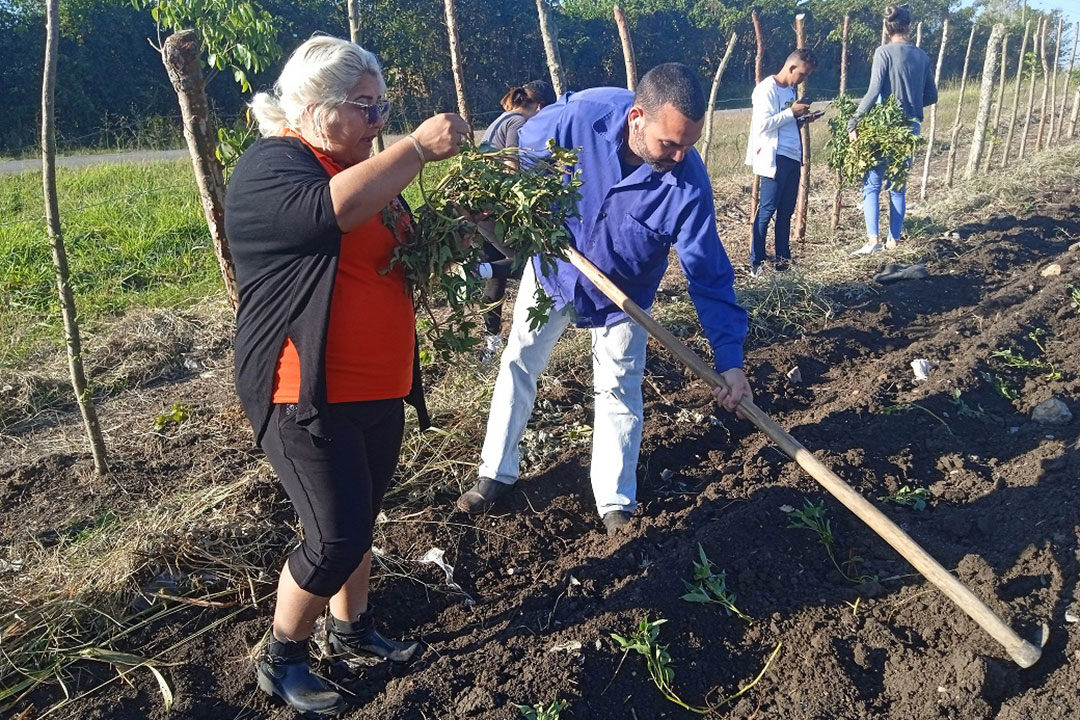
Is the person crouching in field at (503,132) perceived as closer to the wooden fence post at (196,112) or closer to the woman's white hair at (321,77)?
the wooden fence post at (196,112)

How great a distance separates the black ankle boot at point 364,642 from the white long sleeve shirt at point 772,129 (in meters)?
5.00

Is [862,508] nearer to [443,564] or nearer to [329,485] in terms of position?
[443,564]

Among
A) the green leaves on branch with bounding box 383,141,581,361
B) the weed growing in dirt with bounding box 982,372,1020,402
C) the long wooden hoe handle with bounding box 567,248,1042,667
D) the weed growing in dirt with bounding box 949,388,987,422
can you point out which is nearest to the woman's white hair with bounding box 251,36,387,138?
the green leaves on branch with bounding box 383,141,581,361

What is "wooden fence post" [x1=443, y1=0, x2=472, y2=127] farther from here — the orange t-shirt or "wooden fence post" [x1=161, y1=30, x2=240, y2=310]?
the orange t-shirt

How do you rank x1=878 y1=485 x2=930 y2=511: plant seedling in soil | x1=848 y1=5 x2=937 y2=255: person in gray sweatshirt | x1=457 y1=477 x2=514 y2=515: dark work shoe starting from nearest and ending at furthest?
x1=457 y1=477 x2=514 y2=515: dark work shoe < x1=878 y1=485 x2=930 y2=511: plant seedling in soil < x1=848 y1=5 x2=937 y2=255: person in gray sweatshirt

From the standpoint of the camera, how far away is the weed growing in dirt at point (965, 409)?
4.55 m

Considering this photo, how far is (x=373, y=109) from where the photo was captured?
87.3 inches

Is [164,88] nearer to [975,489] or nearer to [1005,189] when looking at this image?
[1005,189]

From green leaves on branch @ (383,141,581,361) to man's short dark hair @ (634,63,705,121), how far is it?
412 millimetres

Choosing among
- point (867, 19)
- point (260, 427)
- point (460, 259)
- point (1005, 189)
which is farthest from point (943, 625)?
point (867, 19)

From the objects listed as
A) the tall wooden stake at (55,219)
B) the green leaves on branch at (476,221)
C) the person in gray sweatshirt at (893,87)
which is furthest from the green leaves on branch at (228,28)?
the person in gray sweatshirt at (893,87)

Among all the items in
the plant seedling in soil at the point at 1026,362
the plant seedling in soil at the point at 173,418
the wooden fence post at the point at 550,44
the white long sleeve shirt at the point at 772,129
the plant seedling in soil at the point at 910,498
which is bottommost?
the plant seedling in soil at the point at 1026,362

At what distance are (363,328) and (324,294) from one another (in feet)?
0.63

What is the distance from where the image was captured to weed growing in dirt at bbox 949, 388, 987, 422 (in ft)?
14.9
